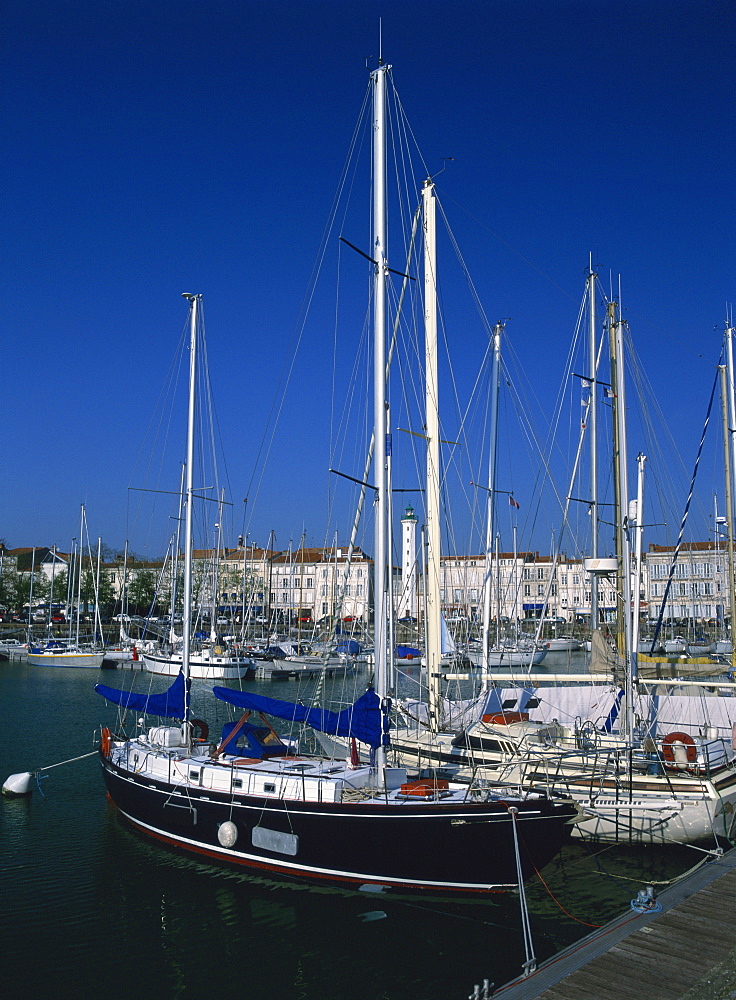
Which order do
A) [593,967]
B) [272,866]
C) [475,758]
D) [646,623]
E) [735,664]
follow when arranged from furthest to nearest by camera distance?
[646,623] < [735,664] < [475,758] < [272,866] < [593,967]

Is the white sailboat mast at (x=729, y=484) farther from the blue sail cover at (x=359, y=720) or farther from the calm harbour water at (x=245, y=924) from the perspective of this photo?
the blue sail cover at (x=359, y=720)

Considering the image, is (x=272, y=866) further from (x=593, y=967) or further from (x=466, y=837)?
(x=593, y=967)

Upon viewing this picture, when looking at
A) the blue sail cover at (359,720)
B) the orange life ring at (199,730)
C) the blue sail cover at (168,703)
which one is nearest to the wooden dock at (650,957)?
the blue sail cover at (359,720)

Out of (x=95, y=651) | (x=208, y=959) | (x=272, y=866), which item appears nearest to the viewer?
(x=208, y=959)

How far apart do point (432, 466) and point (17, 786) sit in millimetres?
15555

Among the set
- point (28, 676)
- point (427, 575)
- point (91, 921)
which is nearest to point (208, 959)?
point (91, 921)

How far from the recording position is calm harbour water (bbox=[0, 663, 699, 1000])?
12539 mm

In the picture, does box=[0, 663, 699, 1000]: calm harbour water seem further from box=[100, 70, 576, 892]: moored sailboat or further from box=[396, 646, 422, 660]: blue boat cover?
box=[396, 646, 422, 660]: blue boat cover

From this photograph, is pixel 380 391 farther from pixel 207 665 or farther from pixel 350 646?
pixel 207 665

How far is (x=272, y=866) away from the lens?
1633 centimetres

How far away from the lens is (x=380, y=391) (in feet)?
54.5

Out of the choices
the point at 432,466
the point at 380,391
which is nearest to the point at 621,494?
the point at 432,466

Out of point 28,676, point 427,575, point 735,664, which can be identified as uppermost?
point 427,575

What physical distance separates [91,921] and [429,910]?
6.45 meters
